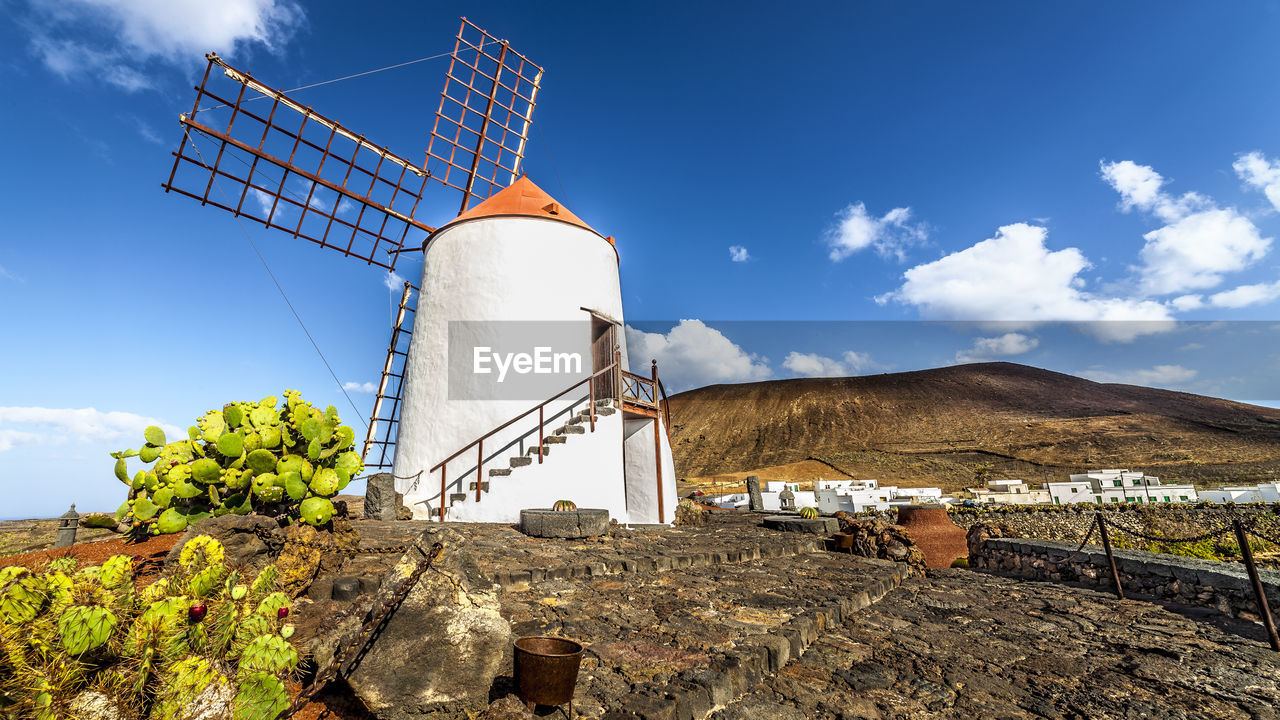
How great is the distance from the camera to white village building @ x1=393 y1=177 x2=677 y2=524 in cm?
928

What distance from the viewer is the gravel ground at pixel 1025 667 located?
259 centimetres

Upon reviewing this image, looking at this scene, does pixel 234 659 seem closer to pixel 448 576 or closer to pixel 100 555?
pixel 448 576

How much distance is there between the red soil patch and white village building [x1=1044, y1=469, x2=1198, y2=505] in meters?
24.2

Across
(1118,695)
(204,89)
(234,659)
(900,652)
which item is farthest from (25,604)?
(204,89)

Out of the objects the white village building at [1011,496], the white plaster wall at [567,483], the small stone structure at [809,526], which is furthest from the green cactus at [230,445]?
the white village building at [1011,496]

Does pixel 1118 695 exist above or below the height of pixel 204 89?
below

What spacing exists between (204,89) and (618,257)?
28.9ft

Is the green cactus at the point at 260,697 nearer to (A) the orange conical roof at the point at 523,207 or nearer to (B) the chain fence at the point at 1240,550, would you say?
(B) the chain fence at the point at 1240,550

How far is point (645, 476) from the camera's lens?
33.5 feet

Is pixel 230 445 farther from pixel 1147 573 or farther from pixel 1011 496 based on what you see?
pixel 1011 496

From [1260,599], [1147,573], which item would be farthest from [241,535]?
[1147,573]

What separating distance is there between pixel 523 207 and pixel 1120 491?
2358 cm

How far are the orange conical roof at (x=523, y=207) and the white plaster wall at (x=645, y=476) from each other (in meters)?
4.41

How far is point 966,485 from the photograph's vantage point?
3275 cm
